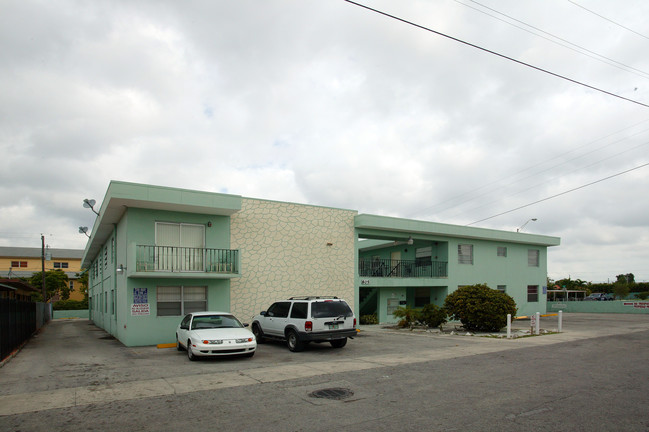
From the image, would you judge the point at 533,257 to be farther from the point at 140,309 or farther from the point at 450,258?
the point at 140,309

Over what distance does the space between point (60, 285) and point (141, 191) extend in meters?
44.7

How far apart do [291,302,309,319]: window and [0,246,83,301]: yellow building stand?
191 ft

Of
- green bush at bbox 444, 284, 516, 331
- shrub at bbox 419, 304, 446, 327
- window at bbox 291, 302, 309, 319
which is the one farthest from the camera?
shrub at bbox 419, 304, 446, 327

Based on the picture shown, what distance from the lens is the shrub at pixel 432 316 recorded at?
21.2m

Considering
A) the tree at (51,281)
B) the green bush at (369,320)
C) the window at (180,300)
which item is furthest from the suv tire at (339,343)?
the tree at (51,281)

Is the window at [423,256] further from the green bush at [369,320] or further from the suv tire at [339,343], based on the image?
the suv tire at [339,343]

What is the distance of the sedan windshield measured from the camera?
533 inches

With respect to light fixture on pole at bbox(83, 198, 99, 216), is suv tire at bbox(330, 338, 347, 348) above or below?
below

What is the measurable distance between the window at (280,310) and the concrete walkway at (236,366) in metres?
1.14

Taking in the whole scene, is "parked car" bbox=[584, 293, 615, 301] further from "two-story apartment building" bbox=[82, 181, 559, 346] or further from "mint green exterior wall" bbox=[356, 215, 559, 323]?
"two-story apartment building" bbox=[82, 181, 559, 346]

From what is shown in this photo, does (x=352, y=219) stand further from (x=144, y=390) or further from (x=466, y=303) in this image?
(x=144, y=390)

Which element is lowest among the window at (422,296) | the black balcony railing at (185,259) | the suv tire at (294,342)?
the window at (422,296)

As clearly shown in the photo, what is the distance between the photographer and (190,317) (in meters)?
14.0

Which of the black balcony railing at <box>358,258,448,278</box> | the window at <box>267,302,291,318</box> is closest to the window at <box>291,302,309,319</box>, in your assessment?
the window at <box>267,302,291,318</box>
